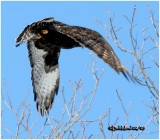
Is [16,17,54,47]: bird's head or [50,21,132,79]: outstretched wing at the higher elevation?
[16,17,54,47]: bird's head

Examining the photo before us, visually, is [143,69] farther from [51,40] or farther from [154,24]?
[51,40]

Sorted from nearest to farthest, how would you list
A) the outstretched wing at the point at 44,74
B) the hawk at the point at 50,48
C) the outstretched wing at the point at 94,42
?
the outstretched wing at the point at 94,42, the hawk at the point at 50,48, the outstretched wing at the point at 44,74

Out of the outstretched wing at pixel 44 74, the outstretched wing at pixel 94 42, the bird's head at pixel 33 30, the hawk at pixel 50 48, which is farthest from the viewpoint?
the outstretched wing at pixel 44 74

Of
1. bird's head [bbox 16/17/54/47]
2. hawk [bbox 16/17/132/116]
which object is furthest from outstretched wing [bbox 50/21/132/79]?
bird's head [bbox 16/17/54/47]

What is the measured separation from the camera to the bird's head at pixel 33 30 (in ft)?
29.5

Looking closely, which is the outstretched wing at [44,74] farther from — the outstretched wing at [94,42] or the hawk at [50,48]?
the outstretched wing at [94,42]

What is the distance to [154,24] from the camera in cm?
822

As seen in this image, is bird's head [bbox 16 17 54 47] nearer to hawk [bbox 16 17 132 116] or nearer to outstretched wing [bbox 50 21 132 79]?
hawk [bbox 16 17 132 116]

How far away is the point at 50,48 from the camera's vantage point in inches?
412

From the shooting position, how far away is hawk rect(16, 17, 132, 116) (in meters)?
8.71

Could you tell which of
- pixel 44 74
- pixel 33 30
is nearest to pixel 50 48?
pixel 44 74

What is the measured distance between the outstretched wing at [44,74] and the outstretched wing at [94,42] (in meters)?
1.20

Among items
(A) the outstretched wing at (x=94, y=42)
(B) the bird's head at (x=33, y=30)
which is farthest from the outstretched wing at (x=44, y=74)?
(A) the outstretched wing at (x=94, y=42)

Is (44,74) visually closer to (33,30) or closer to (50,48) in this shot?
→ (50,48)
